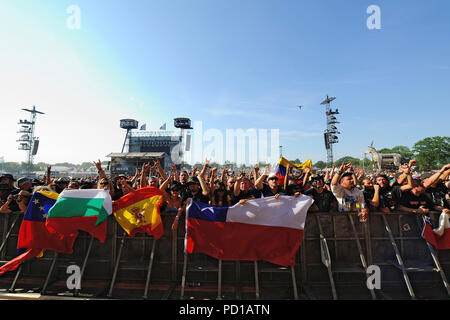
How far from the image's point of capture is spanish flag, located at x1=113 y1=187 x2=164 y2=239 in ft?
16.4

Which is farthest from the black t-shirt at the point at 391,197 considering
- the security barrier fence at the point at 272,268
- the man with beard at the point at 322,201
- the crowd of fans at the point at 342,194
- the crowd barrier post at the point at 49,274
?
the crowd barrier post at the point at 49,274

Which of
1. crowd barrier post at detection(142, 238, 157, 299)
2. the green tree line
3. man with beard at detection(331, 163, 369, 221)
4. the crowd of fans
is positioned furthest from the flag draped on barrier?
the green tree line

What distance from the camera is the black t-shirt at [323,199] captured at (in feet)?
17.0

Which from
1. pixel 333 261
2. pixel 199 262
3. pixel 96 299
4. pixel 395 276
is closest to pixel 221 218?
pixel 199 262

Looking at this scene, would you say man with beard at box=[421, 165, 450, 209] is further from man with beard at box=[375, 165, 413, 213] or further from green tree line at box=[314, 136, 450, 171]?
green tree line at box=[314, 136, 450, 171]

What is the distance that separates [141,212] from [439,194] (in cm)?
759

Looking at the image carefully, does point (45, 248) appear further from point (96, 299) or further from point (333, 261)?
point (333, 261)

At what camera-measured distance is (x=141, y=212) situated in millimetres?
5102

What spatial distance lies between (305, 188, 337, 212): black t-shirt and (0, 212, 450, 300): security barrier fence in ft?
1.10

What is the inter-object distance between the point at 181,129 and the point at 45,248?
251 feet

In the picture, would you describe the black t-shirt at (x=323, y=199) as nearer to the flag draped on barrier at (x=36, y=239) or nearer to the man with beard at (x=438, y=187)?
the man with beard at (x=438, y=187)

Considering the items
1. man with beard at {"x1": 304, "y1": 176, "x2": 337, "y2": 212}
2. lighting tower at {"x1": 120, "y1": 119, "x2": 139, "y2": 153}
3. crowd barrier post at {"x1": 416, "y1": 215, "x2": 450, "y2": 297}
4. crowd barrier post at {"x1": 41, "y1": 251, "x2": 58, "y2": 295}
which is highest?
lighting tower at {"x1": 120, "y1": 119, "x2": 139, "y2": 153}

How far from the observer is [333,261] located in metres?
4.86
